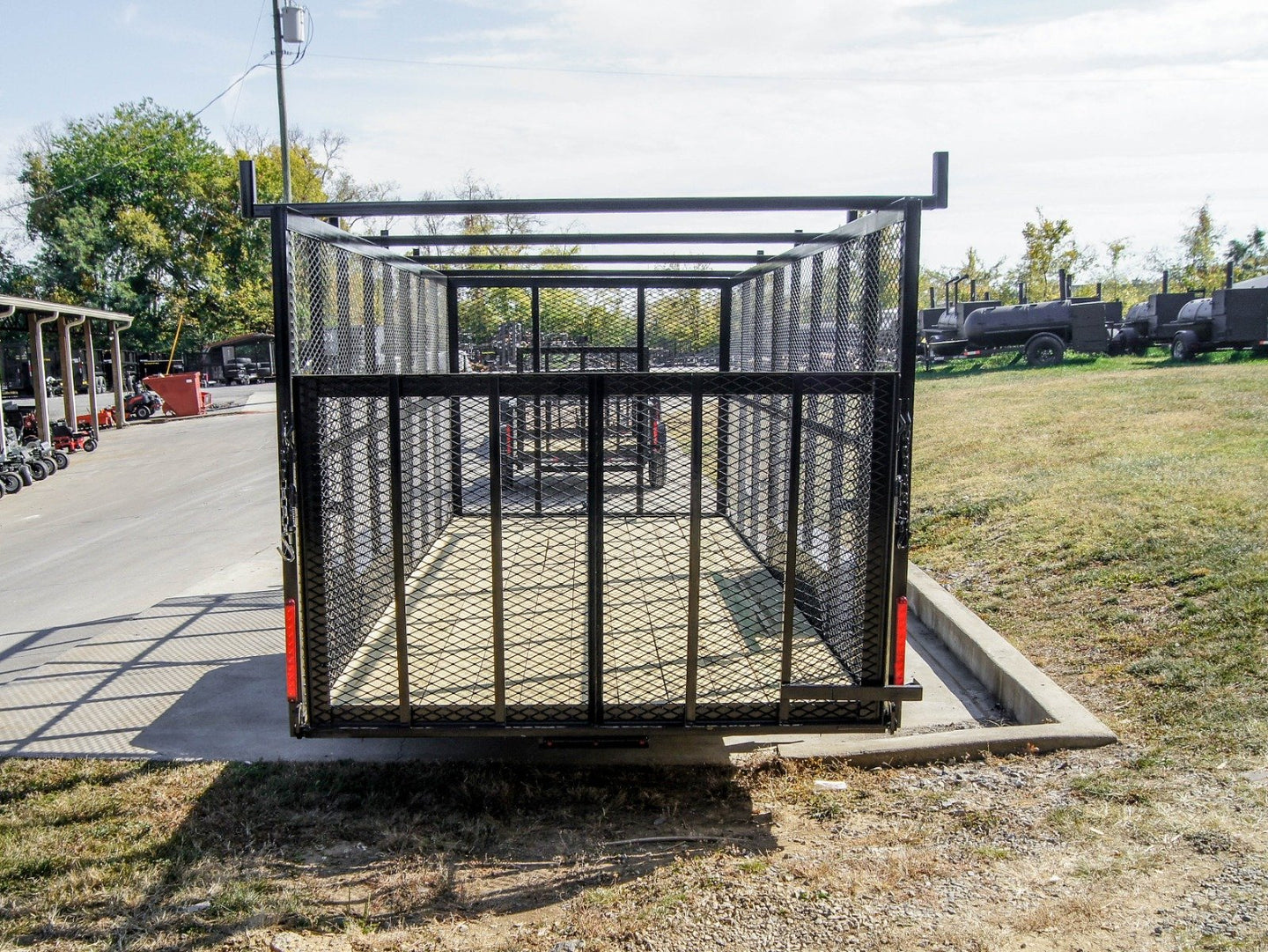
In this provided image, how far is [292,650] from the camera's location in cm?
364

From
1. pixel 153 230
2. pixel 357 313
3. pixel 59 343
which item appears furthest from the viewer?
pixel 153 230

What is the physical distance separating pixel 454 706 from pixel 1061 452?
8838 millimetres

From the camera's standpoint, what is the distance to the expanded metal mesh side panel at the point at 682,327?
27.6 feet

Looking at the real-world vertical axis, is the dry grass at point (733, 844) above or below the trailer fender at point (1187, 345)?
below

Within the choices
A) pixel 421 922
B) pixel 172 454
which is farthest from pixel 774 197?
pixel 172 454

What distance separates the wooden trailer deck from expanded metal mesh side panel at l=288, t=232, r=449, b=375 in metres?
1.17

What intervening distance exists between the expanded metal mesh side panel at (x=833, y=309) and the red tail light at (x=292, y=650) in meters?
2.36

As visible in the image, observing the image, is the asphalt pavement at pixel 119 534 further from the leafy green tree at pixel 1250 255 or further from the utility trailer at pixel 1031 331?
the leafy green tree at pixel 1250 255

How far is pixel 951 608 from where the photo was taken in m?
6.41

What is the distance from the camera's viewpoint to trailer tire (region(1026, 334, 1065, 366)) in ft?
81.1

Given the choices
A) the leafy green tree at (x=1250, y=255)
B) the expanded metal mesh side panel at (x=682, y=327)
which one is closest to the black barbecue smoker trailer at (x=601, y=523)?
the expanded metal mesh side panel at (x=682, y=327)

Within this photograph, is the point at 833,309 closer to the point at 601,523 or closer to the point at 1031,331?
the point at 601,523

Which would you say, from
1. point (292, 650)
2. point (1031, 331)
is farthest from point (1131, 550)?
point (1031, 331)

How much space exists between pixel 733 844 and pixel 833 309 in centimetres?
267
